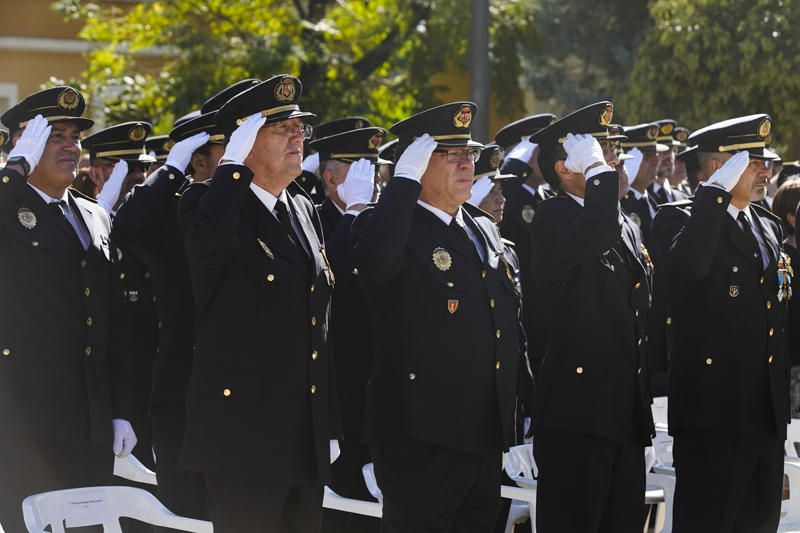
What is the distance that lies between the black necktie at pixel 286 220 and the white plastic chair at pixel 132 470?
69.5 inches

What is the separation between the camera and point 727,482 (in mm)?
5895

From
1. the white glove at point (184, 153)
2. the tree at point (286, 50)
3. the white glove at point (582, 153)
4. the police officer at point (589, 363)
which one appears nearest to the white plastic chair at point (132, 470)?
the white glove at point (184, 153)

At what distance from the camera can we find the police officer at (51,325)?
5.54 m

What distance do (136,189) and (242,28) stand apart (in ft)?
32.4

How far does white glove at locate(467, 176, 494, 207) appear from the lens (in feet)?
22.2

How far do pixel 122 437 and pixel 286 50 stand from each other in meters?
9.70

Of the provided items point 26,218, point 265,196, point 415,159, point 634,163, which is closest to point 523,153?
point 634,163

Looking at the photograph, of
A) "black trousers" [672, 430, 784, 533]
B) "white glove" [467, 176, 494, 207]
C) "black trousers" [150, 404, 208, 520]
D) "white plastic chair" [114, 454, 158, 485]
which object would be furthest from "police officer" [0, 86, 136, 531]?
"black trousers" [672, 430, 784, 533]

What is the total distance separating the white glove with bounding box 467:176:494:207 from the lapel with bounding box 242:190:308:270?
2.07m

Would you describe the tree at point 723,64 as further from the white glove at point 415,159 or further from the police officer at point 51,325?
the police officer at point 51,325

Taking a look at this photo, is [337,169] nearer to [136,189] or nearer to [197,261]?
[136,189]

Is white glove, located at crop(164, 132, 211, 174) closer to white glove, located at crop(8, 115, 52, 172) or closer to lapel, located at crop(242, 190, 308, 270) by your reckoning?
white glove, located at crop(8, 115, 52, 172)

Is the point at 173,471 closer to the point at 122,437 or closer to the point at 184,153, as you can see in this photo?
the point at 122,437

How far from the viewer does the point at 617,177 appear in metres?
5.66
